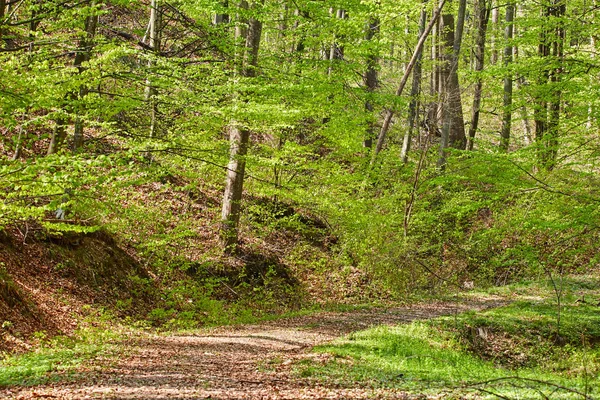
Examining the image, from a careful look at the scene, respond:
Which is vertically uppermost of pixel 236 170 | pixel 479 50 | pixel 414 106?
pixel 479 50

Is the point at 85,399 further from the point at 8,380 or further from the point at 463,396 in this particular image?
the point at 463,396

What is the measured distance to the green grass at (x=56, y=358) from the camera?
6.82 metres

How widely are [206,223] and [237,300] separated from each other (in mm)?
3010

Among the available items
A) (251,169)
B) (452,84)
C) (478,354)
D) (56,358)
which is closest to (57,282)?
(56,358)

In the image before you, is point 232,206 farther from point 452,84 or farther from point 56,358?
point 452,84

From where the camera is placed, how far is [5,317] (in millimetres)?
9422

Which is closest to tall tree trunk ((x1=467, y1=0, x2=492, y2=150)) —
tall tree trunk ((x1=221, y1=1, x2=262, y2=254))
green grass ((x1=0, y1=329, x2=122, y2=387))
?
tall tree trunk ((x1=221, y1=1, x2=262, y2=254))

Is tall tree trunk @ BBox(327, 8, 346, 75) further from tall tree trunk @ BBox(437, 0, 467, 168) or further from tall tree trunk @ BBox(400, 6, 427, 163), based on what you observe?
tall tree trunk @ BBox(437, 0, 467, 168)

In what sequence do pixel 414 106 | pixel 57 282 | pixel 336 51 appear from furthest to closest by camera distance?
pixel 414 106 < pixel 336 51 < pixel 57 282

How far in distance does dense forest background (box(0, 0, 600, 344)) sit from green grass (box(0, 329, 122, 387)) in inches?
55.2

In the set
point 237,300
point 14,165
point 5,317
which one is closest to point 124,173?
point 14,165

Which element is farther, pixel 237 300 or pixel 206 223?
pixel 206 223

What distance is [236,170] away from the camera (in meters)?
15.5

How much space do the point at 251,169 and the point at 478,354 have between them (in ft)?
27.7
